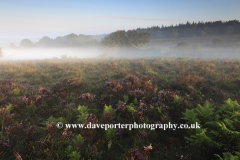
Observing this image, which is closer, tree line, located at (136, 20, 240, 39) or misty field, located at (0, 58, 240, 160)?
misty field, located at (0, 58, 240, 160)

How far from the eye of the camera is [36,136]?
8.50ft

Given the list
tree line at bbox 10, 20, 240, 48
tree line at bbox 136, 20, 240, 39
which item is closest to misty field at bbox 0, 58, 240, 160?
tree line at bbox 10, 20, 240, 48

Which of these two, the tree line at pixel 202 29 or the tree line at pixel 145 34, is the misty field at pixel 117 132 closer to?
the tree line at pixel 145 34

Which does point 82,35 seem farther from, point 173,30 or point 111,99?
point 111,99

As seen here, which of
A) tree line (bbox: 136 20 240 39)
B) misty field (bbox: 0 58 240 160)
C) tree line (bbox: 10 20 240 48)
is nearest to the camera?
misty field (bbox: 0 58 240 160)

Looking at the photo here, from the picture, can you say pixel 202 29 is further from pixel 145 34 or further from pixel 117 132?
pixel 117 132

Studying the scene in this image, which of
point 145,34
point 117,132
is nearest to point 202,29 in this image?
point 145,34

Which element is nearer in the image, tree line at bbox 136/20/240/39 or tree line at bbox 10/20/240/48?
tree line at bbox 10/20/240/48

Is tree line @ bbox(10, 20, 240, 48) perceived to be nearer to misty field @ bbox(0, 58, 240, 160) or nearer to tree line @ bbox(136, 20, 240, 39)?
tree line @ bbox(136, 20, 240, 39)

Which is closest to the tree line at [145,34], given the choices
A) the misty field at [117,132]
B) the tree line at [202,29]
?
the tree line at [202,29]

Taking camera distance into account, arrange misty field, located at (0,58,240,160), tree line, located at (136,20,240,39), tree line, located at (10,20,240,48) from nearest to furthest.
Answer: misty field, located at (0,58,240,160) → tree line, located at (10,20,240,48) → tree line, located at (136,20,240,39)

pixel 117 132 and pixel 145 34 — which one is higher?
pixel 145 34

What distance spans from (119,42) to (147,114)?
50992 mm

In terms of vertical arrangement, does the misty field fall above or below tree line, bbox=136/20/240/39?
below
